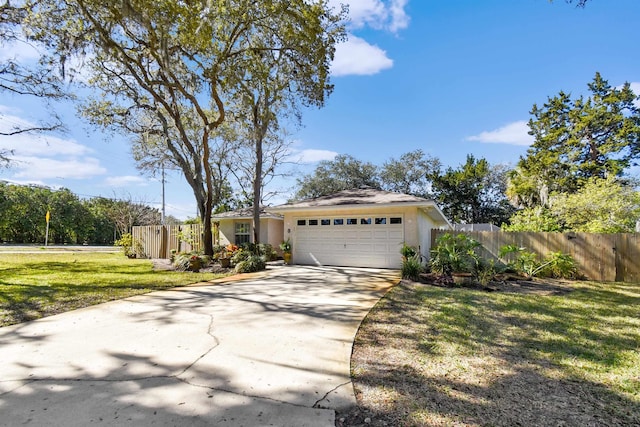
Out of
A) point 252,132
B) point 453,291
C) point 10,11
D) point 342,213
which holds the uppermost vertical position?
point 10,11

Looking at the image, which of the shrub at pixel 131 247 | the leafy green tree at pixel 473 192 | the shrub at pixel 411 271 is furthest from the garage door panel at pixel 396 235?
the leafy green tree at pixel 473 192

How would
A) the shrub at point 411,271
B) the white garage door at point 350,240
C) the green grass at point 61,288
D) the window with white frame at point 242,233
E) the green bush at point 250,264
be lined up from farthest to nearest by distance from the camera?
the window with white frame at point 242,233 → the white garage door at point 350,240 → the green bush at point 250,264 → the shrub at point 411,271 → the green grass at point 61,288

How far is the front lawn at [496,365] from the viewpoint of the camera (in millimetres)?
2279

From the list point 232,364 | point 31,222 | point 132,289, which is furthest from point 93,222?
point 232,364

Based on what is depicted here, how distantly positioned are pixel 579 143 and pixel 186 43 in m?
25.9

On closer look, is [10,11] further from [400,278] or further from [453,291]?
[453,291]

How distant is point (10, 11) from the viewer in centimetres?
891

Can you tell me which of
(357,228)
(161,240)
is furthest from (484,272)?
(161,240)

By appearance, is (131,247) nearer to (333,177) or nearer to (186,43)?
(186,43)

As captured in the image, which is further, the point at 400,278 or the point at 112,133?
the point at 112,133

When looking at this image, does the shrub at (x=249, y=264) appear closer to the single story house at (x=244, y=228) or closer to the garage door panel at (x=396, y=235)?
the garage door panel at (x=396, y=235)

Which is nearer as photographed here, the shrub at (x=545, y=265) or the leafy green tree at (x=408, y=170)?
the shrub at (x=545, y=265)

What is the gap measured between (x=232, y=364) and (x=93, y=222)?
36.8 m

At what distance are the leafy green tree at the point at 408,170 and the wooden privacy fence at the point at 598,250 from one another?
63.3ft
